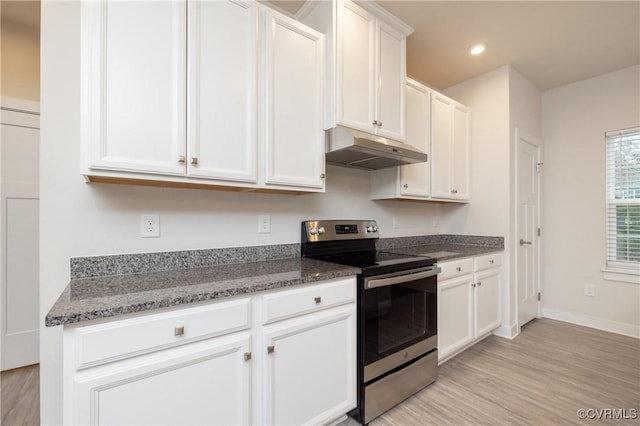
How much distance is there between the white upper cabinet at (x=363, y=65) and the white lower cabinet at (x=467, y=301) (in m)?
1.20

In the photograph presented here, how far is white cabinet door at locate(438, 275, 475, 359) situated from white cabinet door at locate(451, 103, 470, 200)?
0.98m

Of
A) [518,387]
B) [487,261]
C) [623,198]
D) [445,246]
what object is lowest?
[518,387]

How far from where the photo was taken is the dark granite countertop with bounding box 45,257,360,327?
93 centimetres

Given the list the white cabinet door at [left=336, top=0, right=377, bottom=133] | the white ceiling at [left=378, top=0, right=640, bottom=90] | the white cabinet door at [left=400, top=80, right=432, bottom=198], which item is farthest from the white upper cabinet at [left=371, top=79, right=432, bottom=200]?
the white cabinet door at [left=336, top=0, right=377, bottom=133]

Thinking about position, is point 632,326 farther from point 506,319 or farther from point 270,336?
point 270,336

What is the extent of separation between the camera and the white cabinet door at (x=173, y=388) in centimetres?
93

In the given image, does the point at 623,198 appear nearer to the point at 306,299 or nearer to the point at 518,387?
the point at 518,387

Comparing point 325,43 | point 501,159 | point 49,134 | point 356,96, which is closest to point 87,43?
point 49,134

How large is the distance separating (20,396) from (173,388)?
176cm

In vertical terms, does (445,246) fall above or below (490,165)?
below

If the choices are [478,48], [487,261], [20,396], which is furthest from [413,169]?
[20,396]

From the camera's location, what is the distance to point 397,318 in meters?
1.80

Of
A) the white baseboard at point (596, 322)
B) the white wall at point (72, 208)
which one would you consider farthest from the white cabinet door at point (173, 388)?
the white baseboard at point (596, 322)

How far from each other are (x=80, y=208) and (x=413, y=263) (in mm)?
1856
